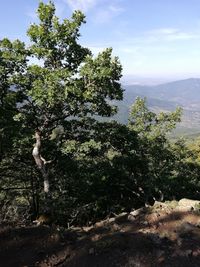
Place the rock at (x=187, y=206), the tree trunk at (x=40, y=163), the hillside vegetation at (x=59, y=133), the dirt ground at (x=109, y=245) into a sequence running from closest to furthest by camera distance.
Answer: the dirt ground at (x=109, y=245), the hillside vegetation at (x=59, y=133), the rock at (x=187, y=206), the tree trunk at (x=40, y=163)

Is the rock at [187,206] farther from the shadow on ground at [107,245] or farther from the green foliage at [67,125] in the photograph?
the green foliage at [67,125]

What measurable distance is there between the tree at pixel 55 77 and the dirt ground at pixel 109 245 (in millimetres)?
7067

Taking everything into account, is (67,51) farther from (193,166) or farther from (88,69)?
(193,166)

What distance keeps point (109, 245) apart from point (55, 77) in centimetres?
1142

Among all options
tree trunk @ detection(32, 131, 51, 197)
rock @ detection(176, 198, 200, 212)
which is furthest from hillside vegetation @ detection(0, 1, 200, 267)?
rock @ detection(176, 198, 200, 212)

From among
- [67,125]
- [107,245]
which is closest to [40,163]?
[67,125]

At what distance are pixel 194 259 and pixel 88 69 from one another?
44.5ft

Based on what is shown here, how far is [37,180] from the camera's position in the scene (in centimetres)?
3550

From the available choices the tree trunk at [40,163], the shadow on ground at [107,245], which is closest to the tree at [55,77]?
the tree trunk at [40,163]

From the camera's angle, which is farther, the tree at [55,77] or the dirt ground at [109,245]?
the tree at [55,77]

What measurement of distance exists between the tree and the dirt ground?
707 cm

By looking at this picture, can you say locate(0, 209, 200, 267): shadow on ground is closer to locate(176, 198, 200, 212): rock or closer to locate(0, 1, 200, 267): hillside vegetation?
locate(0, 1, 200, 267): hillside vegetation

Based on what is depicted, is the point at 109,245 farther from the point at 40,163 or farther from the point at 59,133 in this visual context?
the point at 59,133

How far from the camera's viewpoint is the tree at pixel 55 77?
23453 mm
